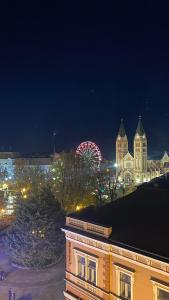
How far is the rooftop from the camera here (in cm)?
1875

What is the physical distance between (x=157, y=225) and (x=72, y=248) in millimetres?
6718

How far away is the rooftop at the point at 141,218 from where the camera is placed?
18.8 m

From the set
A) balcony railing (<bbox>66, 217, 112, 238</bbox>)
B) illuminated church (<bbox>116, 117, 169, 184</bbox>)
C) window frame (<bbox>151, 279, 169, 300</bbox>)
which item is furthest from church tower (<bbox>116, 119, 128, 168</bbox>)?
window frame (<bbox>151, 279, 169, 300</bbox>)

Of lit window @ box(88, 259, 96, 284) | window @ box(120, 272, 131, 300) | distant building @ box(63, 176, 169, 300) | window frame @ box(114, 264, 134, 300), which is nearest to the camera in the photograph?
distant building @ box(63, 176, 169, 300)

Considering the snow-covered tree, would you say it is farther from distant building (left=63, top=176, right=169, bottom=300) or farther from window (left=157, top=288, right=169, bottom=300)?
window (left=157, top=288, right=169, bottom=300)

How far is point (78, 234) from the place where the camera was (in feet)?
74.4

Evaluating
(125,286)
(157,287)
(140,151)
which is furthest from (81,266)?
(140,151)

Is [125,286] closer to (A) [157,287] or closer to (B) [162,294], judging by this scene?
(A) [157,287]

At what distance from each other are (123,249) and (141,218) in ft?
8.84

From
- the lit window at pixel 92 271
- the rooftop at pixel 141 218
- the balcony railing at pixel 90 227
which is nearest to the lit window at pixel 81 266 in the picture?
the lit window at pixel 92 271

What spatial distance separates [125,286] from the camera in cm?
1997

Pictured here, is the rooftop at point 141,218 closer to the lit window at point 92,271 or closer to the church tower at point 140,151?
the lit window at point 92,271

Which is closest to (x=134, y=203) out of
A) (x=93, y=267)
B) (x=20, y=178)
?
→ (x=93, y=267)

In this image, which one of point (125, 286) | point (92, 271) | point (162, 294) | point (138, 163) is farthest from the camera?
point (138, 163)
